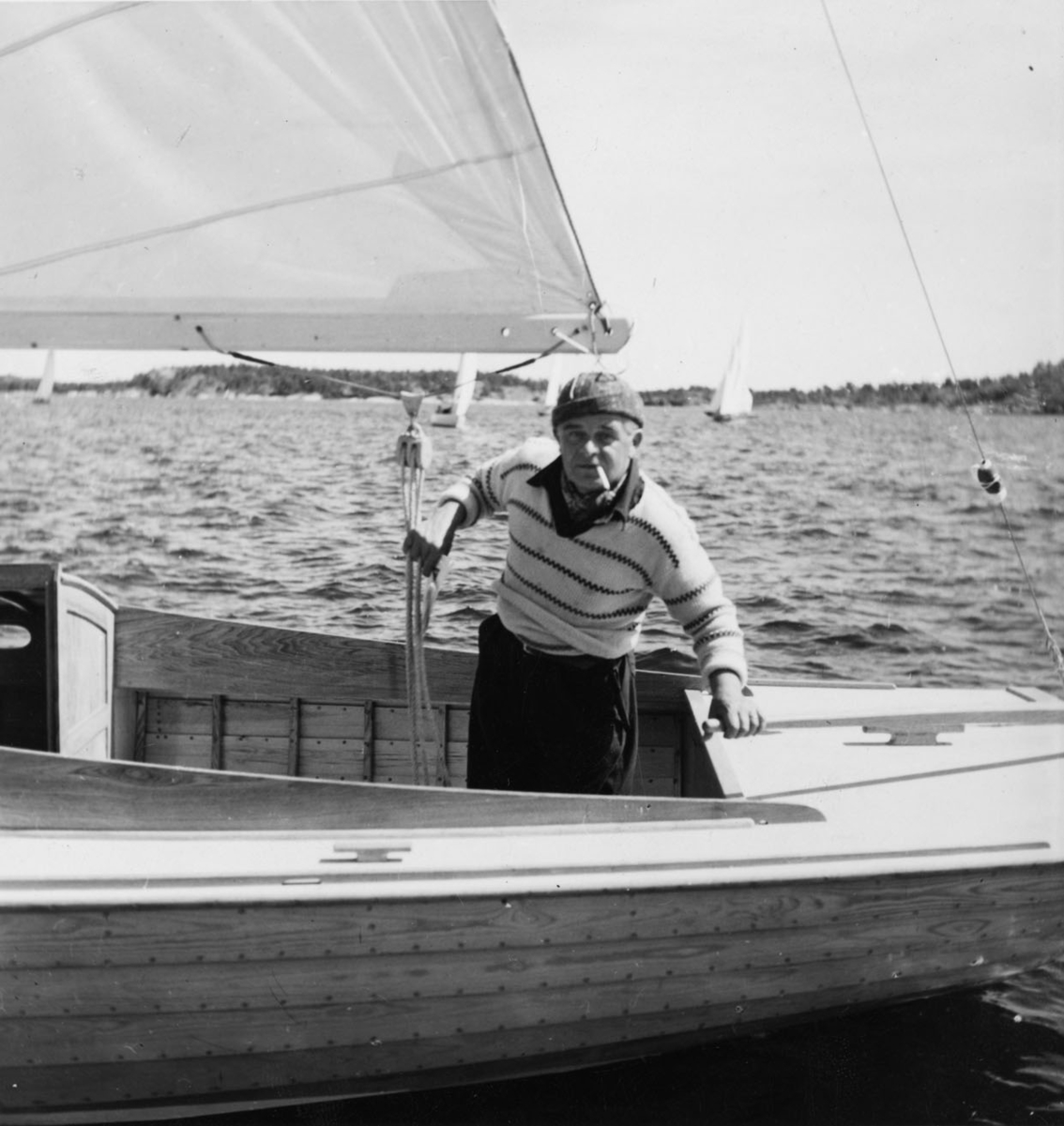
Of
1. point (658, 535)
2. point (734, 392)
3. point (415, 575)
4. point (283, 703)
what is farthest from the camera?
point (734, 392)

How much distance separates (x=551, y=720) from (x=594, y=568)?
46 centimetres

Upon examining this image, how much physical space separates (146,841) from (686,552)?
150 cm

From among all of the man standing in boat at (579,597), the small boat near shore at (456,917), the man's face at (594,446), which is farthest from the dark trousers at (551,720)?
the man's face at (594,446)

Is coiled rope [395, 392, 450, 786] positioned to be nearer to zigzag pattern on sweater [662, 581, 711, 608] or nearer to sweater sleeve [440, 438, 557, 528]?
sweater sleeve [440, 438, 557, 528]

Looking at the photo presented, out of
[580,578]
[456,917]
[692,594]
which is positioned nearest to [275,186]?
[580,578]

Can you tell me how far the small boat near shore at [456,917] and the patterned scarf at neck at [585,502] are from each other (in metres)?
0.71

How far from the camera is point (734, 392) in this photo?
52.2 metres

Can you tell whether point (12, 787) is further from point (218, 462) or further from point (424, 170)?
point (218, 462)

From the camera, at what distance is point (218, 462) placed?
31.2 meters

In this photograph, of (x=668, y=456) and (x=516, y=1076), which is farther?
(x=668, y=456)

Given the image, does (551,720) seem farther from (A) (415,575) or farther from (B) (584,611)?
(A) (415,575)

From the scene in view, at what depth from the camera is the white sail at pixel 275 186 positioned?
3.19 m

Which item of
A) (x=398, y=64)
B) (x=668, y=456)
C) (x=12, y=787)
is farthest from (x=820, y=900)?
(x=668, y=456)

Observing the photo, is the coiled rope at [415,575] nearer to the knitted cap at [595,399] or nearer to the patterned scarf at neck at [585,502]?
the patterned scarf at neck at [585,502]
